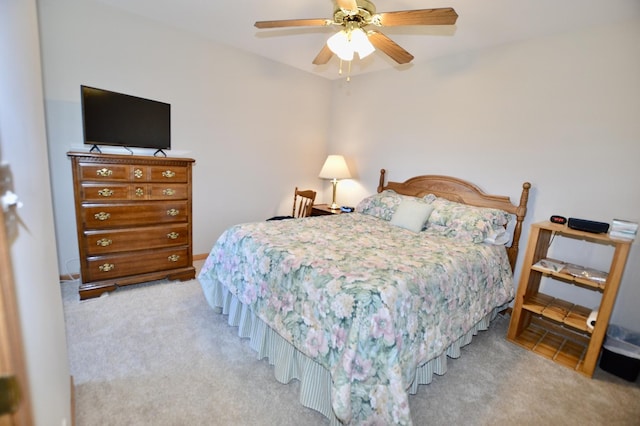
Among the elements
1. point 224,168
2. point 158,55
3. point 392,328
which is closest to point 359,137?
point 224,168

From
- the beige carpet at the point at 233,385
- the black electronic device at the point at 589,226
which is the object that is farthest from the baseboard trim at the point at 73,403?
the black electronic device at the point at 589,226

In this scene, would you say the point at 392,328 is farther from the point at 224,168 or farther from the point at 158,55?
the point at 158,55

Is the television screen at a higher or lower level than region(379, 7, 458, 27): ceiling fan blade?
lower

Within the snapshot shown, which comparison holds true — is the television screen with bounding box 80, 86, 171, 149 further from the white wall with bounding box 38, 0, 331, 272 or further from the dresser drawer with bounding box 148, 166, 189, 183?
the dresser drawer with bounding box 148, 166, 189, 183

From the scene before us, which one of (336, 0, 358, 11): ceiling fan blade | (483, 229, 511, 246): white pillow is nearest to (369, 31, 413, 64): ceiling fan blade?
(336, 0, 358, 11): ceiling fan blade

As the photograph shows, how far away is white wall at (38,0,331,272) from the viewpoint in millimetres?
2680

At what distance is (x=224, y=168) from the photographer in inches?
148

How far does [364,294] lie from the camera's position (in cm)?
147

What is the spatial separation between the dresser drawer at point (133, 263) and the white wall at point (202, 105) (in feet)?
1.84

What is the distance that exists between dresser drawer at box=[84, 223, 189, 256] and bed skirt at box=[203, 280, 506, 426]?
0.80m

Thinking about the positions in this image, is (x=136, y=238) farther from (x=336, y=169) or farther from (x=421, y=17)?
(x=421, y=17)

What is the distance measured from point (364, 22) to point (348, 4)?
10.4 inches

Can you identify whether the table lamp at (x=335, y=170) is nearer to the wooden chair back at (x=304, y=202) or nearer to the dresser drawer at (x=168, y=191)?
the wooden chair back at (x=304, y=202)

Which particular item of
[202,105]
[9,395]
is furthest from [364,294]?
[202,105]
